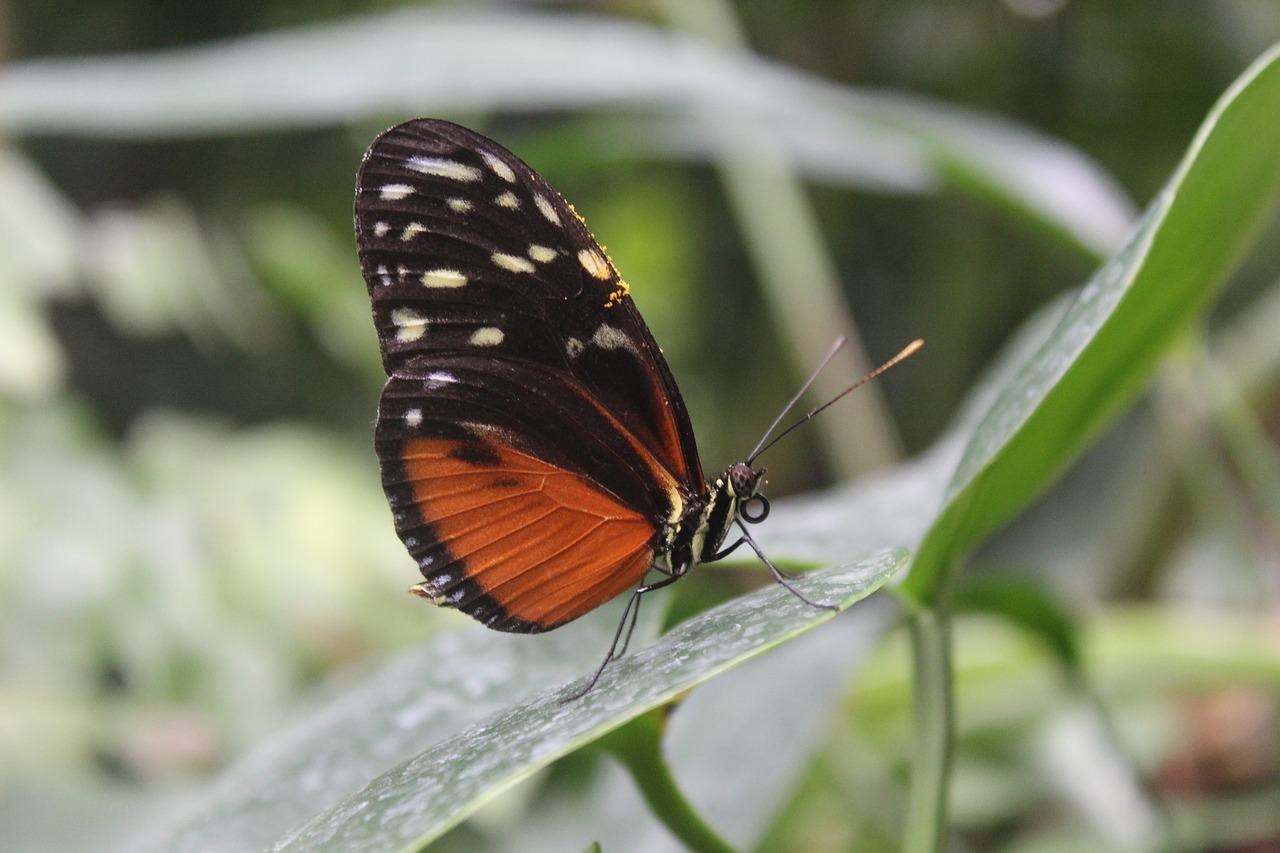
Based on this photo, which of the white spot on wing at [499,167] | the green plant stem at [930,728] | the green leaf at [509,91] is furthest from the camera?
the green leaf at [509,91]

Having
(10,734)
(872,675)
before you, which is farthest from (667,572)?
(10,734)

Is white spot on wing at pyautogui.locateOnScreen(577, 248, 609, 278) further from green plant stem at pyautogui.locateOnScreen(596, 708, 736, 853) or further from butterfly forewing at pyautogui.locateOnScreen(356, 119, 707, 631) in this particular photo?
green plant stem at pyautogui.locateOnScreen(596, 708, 736, 853)

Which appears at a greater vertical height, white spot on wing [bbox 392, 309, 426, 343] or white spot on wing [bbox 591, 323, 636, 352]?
white spot on wing [bbox 392, 309, 426, 343]

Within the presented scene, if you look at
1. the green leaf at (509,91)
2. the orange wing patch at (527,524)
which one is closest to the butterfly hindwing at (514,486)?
the orange wing patch at (527,524)

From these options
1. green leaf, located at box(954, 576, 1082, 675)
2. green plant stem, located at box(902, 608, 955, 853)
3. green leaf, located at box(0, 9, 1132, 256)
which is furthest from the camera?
green leaf, located at box(0, 9, 1132, 256)

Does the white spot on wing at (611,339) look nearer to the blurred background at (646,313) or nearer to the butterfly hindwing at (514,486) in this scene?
the butterfly hindwing at (514,486)

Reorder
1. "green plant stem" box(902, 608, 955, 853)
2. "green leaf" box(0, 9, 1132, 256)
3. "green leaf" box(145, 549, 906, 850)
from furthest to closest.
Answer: "green leaf" box(0, 9, 1132, 256)
"green plant stem" box(902, 608, 955, 853)
"green leaf" box(145, 549, 906, 850)

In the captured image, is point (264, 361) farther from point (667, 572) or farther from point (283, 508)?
point (667, 572)

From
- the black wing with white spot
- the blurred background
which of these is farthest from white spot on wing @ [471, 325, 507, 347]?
the blurred background
